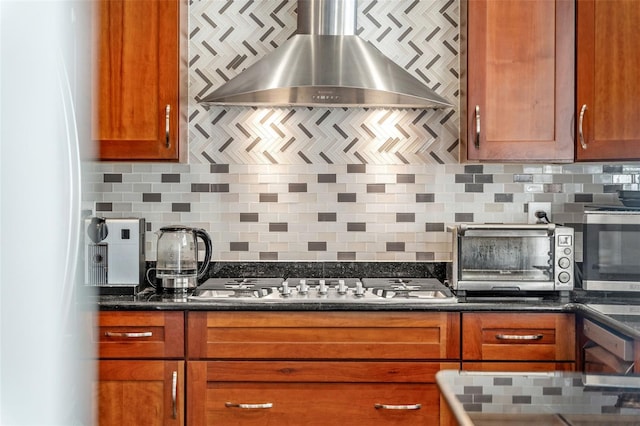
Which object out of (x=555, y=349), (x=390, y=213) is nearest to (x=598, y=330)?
(x=555, y=349)

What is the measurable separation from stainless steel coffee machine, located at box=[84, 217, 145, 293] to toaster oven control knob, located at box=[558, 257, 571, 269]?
1.69 m

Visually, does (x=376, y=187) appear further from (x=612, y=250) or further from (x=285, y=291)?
(x=612, y=250)

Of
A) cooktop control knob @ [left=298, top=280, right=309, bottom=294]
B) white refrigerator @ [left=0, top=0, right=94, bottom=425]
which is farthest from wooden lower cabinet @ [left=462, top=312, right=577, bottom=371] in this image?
white refrigerator @ [left=0, top=0, right=94, bottom=425]

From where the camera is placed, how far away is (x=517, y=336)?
269 centimetres

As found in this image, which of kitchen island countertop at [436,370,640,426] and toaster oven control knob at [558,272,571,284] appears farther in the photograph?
toaster oven control knob at [558,272,571,284]

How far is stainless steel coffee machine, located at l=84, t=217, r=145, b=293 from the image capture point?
9.47 feet

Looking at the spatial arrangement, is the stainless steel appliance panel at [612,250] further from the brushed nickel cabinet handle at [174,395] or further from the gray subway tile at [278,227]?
the brushed nickel cabinet handle at [174,395]

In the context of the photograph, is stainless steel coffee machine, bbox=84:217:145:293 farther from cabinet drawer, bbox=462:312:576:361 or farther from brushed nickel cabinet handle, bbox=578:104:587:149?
brushed nickel cabinet handle, bbox=578:104:587:149

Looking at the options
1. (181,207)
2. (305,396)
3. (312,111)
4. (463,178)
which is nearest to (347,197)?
(312,111)

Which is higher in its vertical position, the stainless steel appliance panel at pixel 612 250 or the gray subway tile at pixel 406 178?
the gray subway tile at pixel 406 178

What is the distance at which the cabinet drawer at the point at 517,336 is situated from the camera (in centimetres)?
269

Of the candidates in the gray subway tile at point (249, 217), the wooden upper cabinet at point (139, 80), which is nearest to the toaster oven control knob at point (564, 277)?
the gray subway tile at point (249, 217)

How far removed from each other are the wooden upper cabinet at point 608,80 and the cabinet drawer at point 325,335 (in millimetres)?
887

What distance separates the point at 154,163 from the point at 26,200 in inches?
108
